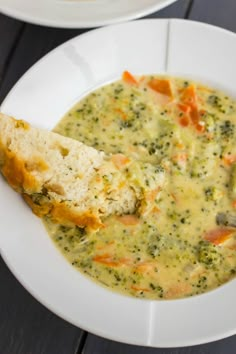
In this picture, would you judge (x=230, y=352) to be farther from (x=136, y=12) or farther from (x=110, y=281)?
(x=136, y=12)

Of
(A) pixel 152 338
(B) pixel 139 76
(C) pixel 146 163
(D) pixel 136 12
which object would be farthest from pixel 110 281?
(D) pixel 136 12

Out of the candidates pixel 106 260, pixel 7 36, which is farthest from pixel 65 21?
pixel 106 260

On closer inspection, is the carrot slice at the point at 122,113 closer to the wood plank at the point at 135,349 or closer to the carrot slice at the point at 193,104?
the carrot slice at the point at 193,104

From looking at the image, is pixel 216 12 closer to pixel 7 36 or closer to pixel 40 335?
pixel 7 36

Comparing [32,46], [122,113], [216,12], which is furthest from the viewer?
[216,12]

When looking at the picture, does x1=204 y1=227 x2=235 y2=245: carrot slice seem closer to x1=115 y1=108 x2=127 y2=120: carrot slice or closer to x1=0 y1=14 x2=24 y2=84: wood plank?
x1=115 y1=108 x2=127 y2=120: carrot slice

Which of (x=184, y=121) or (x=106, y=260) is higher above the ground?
(x=184, y=121)
